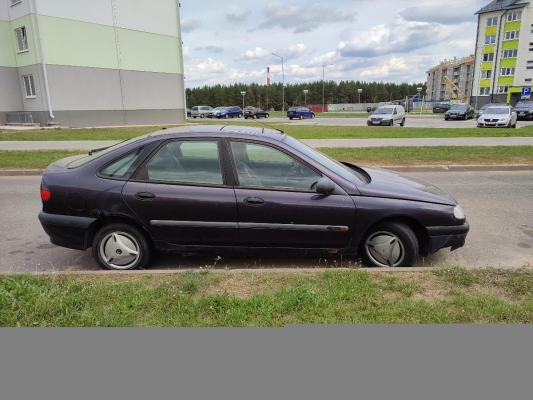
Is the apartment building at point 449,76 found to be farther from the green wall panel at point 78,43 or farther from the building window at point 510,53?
the green wall panel at point 78,43

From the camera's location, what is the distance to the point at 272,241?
4156 millimetres

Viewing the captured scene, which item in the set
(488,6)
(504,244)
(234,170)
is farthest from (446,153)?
Result: (488,6)

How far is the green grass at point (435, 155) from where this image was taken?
Answer: 11.1 m

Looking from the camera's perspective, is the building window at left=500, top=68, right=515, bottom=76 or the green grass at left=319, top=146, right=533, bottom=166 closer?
the green grass at left=319, top=146, right=533, bottom=166

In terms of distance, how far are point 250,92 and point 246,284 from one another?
10545cm

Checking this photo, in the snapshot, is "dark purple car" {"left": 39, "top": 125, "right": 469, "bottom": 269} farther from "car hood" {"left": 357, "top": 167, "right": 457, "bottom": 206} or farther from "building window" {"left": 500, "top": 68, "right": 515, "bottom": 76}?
"building window" {"left": 500, "top": 68, "right": 515, "bottom": 76}

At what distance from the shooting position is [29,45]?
89.0ft

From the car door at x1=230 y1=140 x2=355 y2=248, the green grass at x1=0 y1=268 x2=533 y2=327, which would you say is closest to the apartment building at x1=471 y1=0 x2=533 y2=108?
the car door at x1=230 y1=140 x2=355 y2=248

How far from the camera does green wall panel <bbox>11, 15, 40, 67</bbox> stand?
2662 centimetres

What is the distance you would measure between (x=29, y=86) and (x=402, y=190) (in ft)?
104

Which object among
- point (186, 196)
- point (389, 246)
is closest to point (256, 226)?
point (186, 196)

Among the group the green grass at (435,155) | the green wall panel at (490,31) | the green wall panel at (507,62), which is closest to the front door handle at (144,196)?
the green grass at (435,155)

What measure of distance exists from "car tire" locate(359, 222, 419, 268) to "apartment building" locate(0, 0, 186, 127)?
2898 centimetres

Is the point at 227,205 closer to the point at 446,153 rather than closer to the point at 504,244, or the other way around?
the point at 504,244
